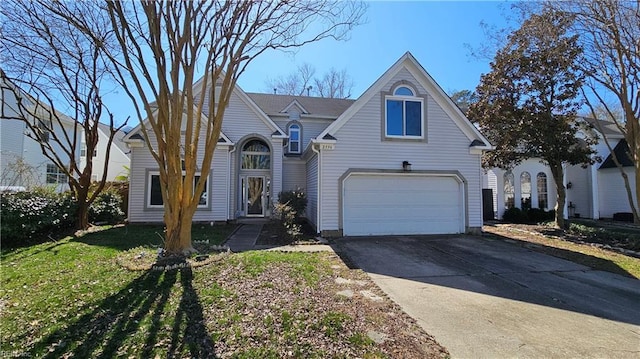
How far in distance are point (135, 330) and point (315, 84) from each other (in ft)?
94.9

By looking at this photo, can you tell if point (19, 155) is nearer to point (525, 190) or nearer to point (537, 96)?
point (537, 96)

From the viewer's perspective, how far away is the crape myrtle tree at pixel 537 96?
1195cm

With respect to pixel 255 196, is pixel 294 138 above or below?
above

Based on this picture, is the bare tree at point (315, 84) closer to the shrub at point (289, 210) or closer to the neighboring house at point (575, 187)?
the shrub at point (289, 210)

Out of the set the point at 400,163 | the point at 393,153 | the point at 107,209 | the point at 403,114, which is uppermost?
the point at 403,114

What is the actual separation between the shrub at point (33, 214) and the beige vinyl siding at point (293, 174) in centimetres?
954

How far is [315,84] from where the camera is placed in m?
30.5

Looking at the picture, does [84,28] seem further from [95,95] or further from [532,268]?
[532,268]

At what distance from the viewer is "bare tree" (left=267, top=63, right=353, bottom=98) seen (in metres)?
28.7

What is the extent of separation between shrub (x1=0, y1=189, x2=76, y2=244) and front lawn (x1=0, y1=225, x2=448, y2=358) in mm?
3317

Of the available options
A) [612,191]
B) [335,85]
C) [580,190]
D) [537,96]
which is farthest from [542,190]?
[335,85]

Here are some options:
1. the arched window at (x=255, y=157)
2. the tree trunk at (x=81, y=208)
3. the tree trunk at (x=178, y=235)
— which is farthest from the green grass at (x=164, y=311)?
the arched window at (x=255, y=157)

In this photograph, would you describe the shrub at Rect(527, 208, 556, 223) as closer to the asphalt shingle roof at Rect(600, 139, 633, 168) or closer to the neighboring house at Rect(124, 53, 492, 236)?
the asphalt shingle roof at Rect(600, 139, 633, 168)

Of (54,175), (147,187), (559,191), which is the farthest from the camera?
(54,175)
